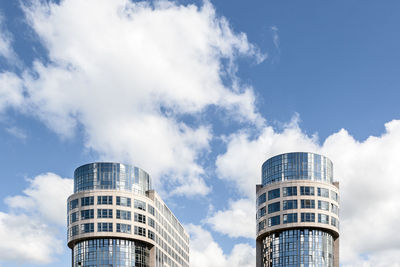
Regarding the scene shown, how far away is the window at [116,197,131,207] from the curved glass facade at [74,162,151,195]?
9.80ft

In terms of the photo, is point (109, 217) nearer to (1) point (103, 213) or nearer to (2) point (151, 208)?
(1) point (103, 213)

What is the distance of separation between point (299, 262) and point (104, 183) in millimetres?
56750

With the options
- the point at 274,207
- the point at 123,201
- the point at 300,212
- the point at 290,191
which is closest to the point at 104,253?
the point at 123,201

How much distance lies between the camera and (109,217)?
502ft

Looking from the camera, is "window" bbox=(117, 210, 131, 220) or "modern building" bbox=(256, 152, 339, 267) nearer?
"modern building" bbox=(256, 152, 339, 267)

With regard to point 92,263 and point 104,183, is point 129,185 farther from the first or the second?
point 92,263

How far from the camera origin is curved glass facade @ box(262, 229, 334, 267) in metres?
153

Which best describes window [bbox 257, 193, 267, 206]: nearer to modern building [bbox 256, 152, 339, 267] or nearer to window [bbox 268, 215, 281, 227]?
modern building [bbox 256, 152, 339, 267]

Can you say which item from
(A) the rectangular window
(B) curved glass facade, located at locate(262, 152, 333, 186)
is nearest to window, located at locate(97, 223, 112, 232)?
(A) the rectangular window

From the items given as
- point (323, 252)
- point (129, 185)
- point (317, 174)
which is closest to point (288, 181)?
point (317, 174)

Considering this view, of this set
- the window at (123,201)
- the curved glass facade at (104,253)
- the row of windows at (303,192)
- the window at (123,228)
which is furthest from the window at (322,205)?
the curved glass facade at (104,253)

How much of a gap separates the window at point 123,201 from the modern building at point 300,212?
121 ft

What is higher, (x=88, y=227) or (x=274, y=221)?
(x=274, y=221)

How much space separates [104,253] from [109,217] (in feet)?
33.4
